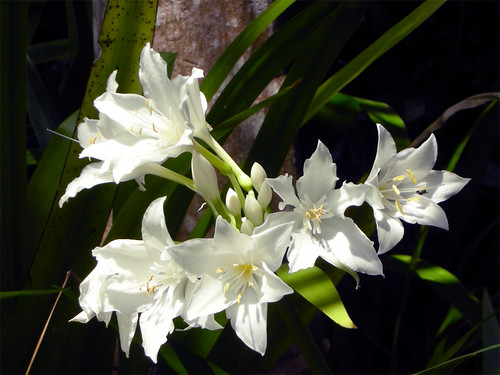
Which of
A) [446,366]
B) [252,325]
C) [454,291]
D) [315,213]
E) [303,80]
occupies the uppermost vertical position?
[303,80]

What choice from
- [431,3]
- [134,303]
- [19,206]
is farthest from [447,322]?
[19,206]

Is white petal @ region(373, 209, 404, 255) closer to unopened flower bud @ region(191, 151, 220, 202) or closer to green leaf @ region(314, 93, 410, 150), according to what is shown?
unopened flower bud @ region(191, 151, 220, 202)

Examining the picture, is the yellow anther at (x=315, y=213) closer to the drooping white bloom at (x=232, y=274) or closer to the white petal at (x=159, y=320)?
the drooping white bloom at (x=232, y=274)

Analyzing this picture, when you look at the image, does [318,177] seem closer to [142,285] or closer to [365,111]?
[142,285]

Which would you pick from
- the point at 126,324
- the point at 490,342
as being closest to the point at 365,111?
the point at 490,342

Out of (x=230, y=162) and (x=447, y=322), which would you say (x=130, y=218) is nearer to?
(x=230, y=162)

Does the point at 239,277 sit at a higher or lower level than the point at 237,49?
lower

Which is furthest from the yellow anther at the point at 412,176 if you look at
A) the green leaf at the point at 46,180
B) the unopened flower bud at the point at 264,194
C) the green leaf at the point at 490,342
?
the green leaf at the point at 46,180

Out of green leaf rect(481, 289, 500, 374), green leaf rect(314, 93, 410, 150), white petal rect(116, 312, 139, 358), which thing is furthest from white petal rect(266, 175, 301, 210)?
green leaf rect(481, 289, 500, 374)
